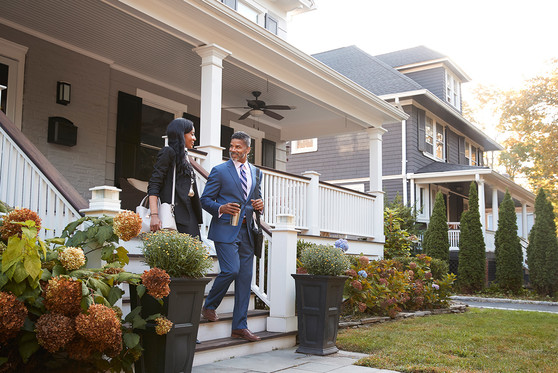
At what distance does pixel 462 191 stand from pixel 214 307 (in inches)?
799

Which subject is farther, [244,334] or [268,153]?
[268,153]

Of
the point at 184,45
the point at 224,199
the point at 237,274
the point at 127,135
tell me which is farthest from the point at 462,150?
the point at 237,274

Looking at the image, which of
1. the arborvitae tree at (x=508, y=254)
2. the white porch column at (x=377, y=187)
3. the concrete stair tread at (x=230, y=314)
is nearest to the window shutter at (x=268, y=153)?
the white porch column at (x=377, y=187)

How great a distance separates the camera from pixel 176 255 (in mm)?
3686

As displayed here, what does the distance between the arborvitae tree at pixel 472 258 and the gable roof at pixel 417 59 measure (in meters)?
7.94

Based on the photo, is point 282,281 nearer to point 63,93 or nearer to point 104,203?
point 104,203

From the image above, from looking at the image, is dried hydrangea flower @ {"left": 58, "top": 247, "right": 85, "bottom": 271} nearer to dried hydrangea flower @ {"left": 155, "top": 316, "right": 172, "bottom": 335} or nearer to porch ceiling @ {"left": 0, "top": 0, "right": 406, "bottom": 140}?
dried hydrangea flower @ {"left": 155, "top": 316, "right": 172, "bottom": 335}

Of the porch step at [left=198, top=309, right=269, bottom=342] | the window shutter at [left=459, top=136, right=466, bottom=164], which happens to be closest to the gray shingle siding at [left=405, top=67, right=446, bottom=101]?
the window shutter at [left=459, top=136, right=466, bottom=164]

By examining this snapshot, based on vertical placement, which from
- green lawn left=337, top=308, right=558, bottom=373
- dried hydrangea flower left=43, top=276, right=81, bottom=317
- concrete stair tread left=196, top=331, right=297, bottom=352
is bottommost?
green lawn left=337, top=308, right=558, bottom=373

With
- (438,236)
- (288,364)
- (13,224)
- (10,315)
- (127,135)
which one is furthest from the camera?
(438,236)

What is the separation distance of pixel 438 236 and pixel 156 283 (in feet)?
45.8

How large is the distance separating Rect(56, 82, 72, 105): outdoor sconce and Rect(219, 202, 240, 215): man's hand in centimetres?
416

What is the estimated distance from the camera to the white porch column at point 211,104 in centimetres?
707

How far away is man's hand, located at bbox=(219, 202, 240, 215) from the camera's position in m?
4.70
